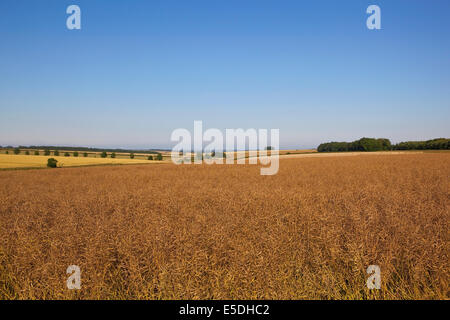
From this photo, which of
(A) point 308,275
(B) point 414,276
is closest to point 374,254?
(B) point 414,276

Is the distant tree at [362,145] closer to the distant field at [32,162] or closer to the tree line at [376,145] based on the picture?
the tree line at [376,145]

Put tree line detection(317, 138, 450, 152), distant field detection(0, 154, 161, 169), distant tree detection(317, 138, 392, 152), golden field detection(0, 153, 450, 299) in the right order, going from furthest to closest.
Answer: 1. distant tree detection(317, 138, 392, 152)
2. tree line detection(317, 138, 450, 152)
3. distant field detection(0, 154, 161, 169)
4. golden field detection(0, 153, 450, 299)

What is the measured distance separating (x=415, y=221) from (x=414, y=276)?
2.06m

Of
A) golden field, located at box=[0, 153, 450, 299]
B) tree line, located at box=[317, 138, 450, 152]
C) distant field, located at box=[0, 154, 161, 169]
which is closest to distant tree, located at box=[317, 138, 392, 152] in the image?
tree line, located at box=[317, 138, 450, 152]

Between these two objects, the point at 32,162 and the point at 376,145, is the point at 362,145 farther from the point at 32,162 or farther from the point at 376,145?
the point at 32,162

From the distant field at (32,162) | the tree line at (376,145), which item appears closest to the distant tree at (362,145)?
the tree line at (376,145)

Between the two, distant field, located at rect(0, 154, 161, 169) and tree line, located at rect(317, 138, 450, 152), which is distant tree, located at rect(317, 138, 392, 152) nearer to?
tree line, located at rect(317, 138, 450, 152)

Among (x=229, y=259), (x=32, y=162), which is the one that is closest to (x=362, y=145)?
(x=32, y=162)

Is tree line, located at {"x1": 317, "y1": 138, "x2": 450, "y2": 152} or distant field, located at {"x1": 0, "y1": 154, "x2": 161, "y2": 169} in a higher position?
tree line, located at {"x1": 317, "y1": 138, "x2": 450, "y2": 152}

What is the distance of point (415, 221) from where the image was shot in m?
4.11

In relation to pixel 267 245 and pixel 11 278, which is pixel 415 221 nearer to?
pixel 267 245

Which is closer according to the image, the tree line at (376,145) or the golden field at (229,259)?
the golden field at (229,259)

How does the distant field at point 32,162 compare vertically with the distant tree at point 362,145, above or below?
below

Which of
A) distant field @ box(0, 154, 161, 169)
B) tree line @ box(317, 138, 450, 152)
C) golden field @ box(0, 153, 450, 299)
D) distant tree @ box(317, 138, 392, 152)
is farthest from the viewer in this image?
distant tree @ box(317, 138, 392, 152)
